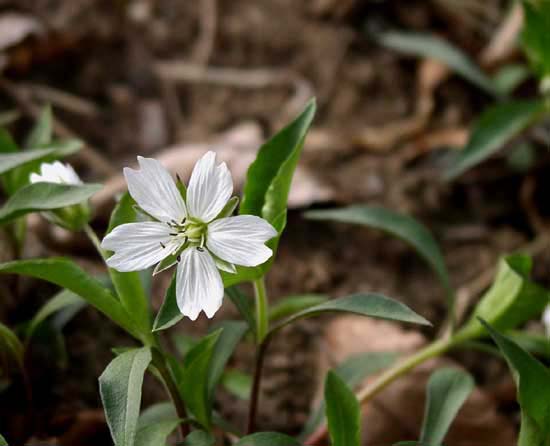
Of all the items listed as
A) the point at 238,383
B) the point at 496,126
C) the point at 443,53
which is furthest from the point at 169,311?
the point at 443,53

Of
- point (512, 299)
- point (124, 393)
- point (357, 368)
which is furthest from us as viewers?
point (357, 368)

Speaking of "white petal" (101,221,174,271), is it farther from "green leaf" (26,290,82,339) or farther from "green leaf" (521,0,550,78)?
"green leaf" (521,0,550,78)

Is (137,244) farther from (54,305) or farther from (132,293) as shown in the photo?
(54,305)

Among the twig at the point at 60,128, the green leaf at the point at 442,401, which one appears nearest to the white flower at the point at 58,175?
the green leaf at the point at 442,401

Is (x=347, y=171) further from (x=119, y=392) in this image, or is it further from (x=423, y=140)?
(x=119, y=392)

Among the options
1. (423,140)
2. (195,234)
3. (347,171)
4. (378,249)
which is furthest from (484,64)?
(195,234)

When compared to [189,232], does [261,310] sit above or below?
below
